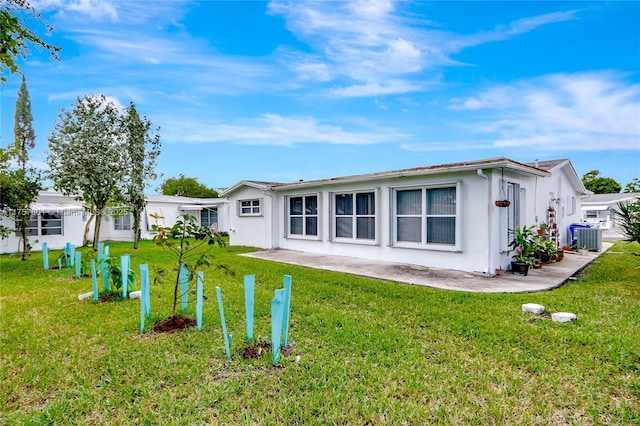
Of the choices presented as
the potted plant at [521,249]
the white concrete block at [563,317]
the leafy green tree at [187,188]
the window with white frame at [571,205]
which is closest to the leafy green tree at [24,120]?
the leafy green tree at [187,188]

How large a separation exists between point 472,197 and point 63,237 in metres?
19.4

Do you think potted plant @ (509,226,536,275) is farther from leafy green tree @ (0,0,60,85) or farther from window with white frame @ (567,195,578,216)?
leafy green tree @ (0,0,60,85)

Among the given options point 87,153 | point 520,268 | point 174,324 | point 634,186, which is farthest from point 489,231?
point 87,153

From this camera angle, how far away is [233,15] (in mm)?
9047

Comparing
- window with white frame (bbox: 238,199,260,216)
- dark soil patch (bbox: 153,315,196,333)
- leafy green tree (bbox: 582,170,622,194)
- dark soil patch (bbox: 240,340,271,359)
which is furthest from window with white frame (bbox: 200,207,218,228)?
leafy green tree (bbox: 582,170,622,194)

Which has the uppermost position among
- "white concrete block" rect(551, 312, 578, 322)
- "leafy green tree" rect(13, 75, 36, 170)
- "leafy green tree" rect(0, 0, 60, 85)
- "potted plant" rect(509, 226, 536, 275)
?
"leafy green tree" rect(13, 75, 36, 170)

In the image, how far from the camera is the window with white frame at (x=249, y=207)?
15631mm

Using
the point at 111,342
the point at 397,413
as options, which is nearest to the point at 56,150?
the point at 111,342

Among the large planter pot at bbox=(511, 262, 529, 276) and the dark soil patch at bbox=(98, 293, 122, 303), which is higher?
the large planter pot at bbox=(511, 262, 529, 276)

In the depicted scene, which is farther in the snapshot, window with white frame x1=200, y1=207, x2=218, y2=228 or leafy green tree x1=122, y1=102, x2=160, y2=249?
window with white frame x1=200, y1=207, x2=218, y2=228

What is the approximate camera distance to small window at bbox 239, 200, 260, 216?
15633 mm

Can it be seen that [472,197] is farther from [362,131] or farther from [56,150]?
[56,150]

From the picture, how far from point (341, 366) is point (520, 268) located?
6.68 m

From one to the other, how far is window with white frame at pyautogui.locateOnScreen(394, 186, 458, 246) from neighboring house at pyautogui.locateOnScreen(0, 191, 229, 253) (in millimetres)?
6951
